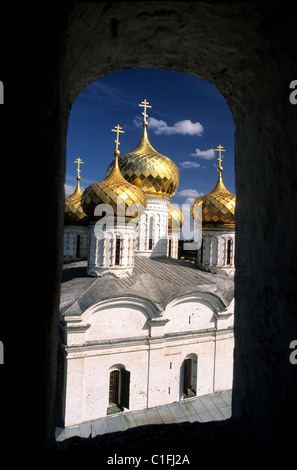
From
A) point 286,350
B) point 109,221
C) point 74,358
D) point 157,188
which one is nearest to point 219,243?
point 157,188

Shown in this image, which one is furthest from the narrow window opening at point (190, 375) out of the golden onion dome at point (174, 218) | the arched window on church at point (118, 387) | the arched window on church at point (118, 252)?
the golden onion dome at point (174, 218)

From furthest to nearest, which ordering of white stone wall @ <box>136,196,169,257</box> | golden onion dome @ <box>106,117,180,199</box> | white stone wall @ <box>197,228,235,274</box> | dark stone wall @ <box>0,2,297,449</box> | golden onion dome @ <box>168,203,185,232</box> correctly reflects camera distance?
golden onion dome @ <box>168,203,185,232</box>, white stone wall @ <box>136,196,169,257</box>, golden onion dome @ <box>106,117,180,199</box>, white stone wall @ <box>197,228,235,274</box>, dark stone wall @ <box>0,2,297,449</box>

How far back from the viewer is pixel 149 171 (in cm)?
1335

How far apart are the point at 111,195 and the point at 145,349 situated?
5537 mm

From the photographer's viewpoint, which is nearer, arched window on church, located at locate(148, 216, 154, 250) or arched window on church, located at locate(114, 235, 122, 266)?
arched window on church, located at locate(114, 235, 122, 266)

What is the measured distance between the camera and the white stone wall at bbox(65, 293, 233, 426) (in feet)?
24.2

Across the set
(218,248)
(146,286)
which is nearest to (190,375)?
(146,286)

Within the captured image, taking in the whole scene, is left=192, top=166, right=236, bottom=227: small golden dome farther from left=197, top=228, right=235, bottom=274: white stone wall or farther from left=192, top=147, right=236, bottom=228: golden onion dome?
left=197, top=228, right=235, bottom=274: white stone wall

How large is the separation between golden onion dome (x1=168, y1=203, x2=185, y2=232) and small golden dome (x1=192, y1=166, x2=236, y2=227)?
3402mm

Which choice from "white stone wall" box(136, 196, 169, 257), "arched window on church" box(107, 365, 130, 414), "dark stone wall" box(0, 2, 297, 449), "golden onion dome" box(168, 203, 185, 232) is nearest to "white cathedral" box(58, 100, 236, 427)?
"arched window on church" box(107, 365, 130, 414)

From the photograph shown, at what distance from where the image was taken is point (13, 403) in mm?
1028

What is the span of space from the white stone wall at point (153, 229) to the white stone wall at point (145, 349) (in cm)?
509

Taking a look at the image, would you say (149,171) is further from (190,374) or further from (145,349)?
(190,374)
